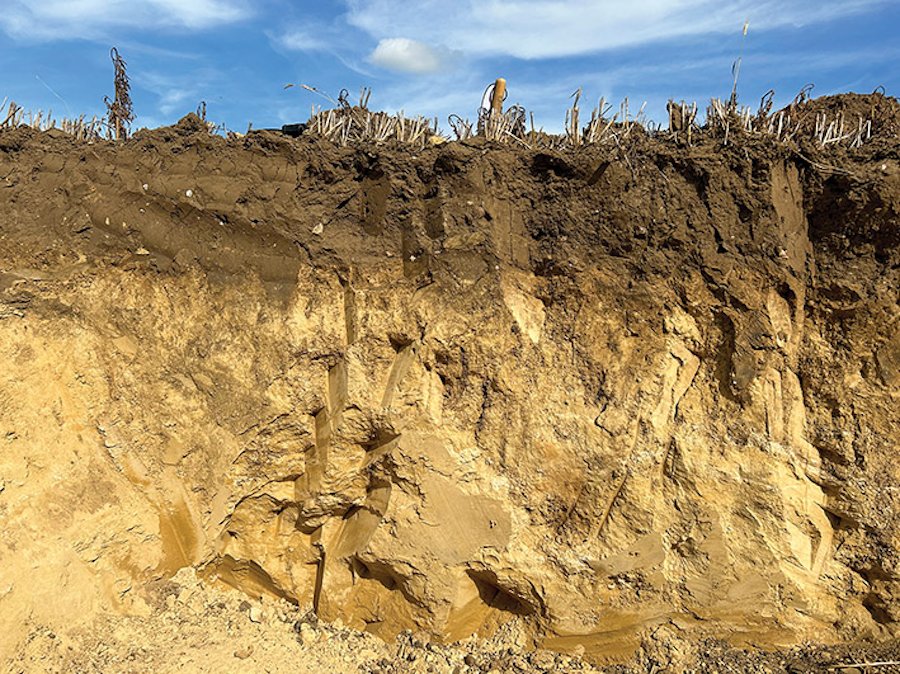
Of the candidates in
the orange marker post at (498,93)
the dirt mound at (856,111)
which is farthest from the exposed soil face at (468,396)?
the orange marker post at (498,93)

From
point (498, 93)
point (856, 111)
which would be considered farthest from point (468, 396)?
point (856, 111)

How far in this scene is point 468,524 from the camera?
12.0 ft

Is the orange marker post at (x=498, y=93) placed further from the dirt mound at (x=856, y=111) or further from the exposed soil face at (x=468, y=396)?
the dirt mound at (x=856, y=111)

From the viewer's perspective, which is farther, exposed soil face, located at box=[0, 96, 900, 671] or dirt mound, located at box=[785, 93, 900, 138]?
dirt mound, located at box=[785, 93, 900, 138]

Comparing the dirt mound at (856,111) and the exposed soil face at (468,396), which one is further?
the dirt mound at (856,111)

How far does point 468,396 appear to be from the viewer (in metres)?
3.74

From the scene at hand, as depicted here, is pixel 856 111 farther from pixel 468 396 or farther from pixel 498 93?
pixel 468 396

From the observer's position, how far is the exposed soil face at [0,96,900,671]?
356cm

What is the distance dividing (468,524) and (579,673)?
107 centimetres

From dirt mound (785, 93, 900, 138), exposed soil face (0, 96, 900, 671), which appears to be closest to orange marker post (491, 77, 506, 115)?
exposed soil face (0, 96, 900, 671)

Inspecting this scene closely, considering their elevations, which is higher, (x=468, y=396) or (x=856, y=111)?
(x=856, y=111)

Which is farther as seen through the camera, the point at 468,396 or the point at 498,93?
the point at 498,93

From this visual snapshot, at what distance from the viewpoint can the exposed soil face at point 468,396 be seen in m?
3.56

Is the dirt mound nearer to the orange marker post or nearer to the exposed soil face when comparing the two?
the exposed soil face
